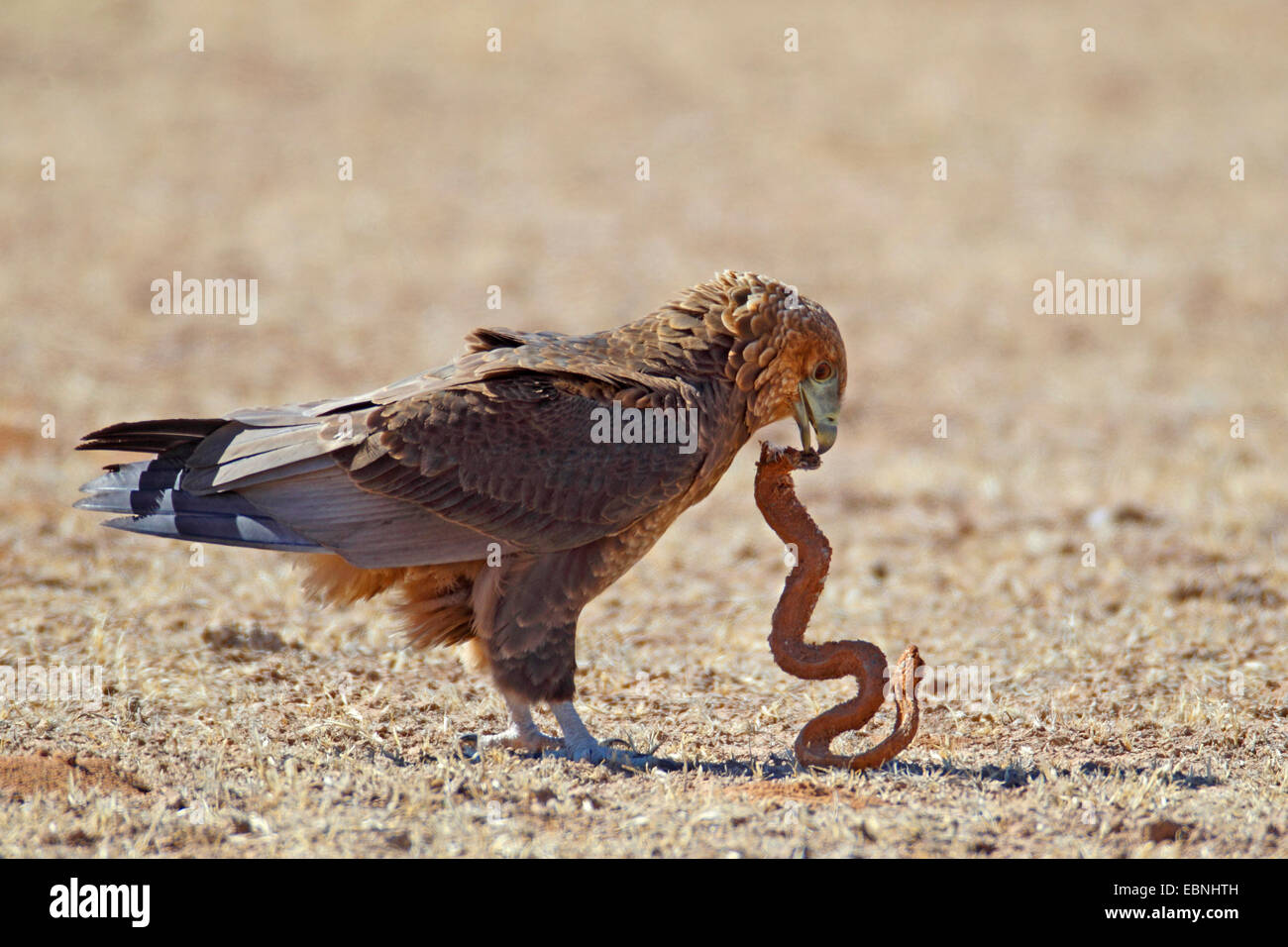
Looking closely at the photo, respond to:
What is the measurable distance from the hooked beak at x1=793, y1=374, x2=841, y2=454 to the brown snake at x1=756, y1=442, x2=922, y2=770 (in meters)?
0.14

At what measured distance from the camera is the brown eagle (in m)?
5.05

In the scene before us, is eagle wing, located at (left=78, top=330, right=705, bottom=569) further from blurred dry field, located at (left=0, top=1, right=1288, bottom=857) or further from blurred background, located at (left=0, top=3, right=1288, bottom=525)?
blurred background, located at (left=0, top=3, right=1288, bottom=525)

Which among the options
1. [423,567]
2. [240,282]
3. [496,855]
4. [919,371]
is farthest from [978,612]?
[240,282]

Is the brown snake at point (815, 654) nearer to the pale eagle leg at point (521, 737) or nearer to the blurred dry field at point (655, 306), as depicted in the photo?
the blurred dry field at point (655, 306)

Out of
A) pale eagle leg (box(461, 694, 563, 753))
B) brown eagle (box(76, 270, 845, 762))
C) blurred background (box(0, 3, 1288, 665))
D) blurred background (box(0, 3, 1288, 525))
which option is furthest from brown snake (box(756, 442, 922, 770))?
blurred background (box(0, 3, 1288, 525))

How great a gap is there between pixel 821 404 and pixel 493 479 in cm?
140

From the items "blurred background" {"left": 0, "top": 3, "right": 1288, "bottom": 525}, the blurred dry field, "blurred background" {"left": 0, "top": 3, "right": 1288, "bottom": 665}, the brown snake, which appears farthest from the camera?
"blurred background" {"left": 0, "top": 3, "right": 1288, "bottom": 525}

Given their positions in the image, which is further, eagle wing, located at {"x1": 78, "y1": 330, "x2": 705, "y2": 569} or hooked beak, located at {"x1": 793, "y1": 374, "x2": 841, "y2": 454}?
hooked beak, located at {"x1": 793, "y1": 374, "x2": 841, "y2": 454}

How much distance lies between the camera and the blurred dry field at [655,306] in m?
4.75

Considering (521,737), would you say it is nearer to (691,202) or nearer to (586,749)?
(586,749)

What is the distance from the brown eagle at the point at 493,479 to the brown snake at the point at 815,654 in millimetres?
282

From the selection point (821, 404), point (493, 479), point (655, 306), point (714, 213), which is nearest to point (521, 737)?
point (493, 479)

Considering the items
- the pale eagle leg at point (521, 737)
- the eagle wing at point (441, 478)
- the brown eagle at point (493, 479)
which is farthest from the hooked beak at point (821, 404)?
the pale eagle leg at point (521, 737)

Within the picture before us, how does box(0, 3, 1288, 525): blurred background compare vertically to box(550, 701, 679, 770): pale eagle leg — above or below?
above
